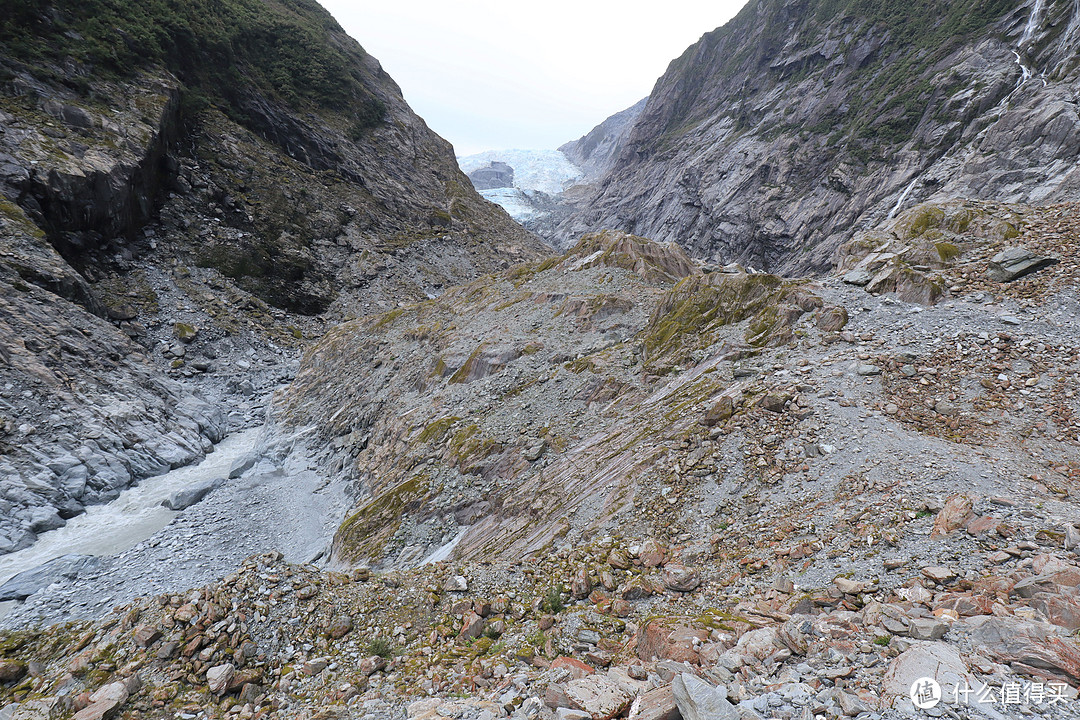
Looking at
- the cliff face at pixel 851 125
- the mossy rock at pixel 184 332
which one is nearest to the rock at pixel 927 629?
the mossy rock at pixel 184 332

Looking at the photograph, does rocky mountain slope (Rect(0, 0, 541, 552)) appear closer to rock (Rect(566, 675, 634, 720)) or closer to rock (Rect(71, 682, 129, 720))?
rock (Rect(71, 682, 129, 720))

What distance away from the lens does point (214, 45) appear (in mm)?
55719

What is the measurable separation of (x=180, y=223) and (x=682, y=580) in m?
55.1

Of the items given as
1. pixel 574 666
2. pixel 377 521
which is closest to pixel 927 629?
pixel 574 666

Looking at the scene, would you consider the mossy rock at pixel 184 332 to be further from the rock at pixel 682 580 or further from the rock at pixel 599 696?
the rock at pixel 599 696

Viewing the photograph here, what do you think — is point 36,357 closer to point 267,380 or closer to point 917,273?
point 267,380

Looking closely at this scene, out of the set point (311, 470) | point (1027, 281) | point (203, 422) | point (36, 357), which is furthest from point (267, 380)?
point (1027, 281)

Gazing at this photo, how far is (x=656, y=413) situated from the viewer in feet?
46.7

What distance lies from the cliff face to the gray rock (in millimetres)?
74797

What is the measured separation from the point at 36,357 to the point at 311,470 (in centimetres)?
1429

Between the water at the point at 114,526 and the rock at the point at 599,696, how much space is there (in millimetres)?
20068

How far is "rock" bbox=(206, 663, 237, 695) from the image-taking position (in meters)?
7.64

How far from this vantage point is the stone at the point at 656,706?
4.50 metres

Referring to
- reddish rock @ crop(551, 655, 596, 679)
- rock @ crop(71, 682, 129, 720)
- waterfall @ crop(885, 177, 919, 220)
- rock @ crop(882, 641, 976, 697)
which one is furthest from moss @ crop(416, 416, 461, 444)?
waterfall @ crop(885, 177, 919, 220)
